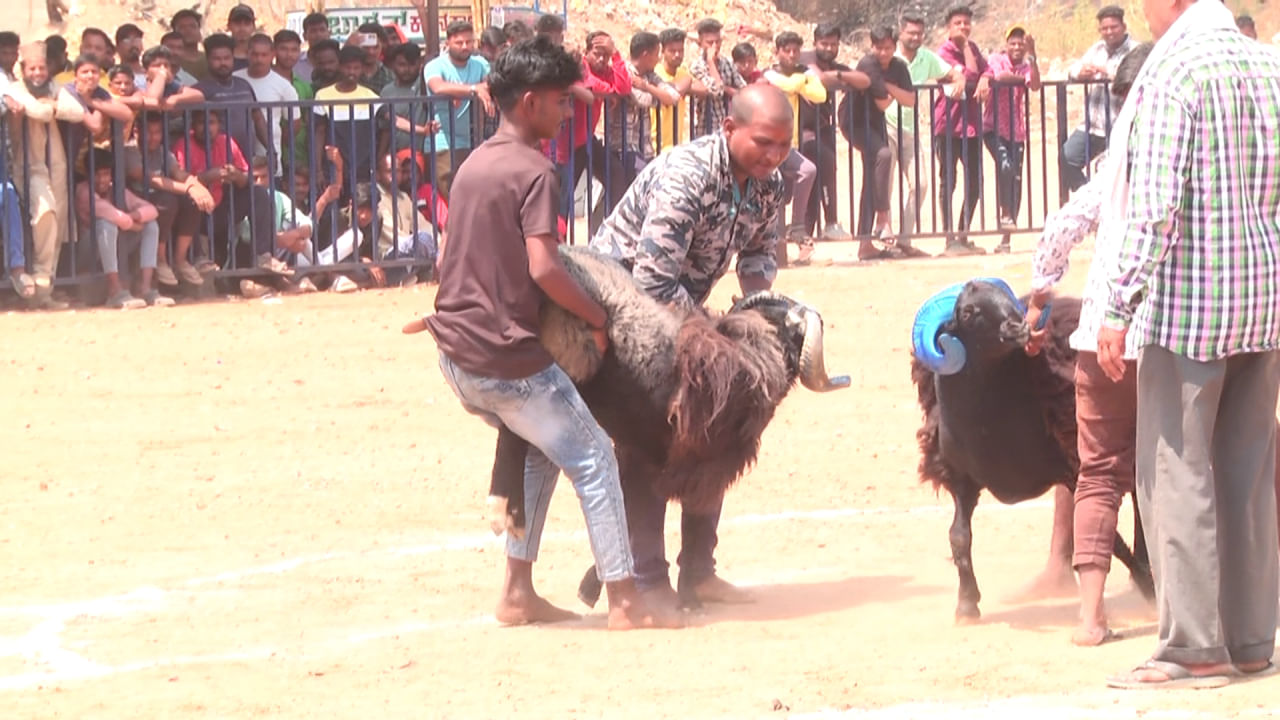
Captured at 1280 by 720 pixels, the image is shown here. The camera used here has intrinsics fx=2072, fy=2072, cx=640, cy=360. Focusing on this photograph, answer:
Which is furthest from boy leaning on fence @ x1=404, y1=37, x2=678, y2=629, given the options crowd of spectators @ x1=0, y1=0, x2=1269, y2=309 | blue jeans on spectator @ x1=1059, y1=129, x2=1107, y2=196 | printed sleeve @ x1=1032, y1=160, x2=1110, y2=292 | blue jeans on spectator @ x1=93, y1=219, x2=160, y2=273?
blue jeans on spectator @ x1=1059, y1=129, x2=1107, y2=196

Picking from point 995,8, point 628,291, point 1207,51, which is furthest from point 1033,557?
point 995,8

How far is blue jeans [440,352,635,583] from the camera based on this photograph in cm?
676

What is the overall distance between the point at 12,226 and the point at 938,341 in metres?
9.16

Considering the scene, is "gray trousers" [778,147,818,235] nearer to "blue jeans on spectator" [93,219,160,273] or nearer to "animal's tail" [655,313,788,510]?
"blue jeans on spectator" [93,219,160,273]

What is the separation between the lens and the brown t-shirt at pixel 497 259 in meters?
6.61

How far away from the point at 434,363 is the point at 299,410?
1.48 meters

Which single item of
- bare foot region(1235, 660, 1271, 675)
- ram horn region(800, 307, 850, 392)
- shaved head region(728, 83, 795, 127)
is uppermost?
shaved head region(728, 83, 795, 127)

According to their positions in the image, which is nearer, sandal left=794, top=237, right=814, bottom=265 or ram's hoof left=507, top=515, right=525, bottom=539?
ram's hoof left=507, top=515, right=525, bottom=539

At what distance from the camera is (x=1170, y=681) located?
586 cm

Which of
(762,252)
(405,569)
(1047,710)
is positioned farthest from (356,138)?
(1047,710)

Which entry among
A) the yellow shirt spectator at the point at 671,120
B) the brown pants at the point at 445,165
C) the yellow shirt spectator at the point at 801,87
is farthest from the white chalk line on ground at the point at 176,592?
the yellow shirt spectator at the point at 801,87

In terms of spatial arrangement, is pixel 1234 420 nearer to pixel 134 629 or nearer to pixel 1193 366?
pixel 1193 366

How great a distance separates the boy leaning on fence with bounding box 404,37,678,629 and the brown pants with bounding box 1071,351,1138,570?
152cm

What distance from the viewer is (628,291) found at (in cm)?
695
